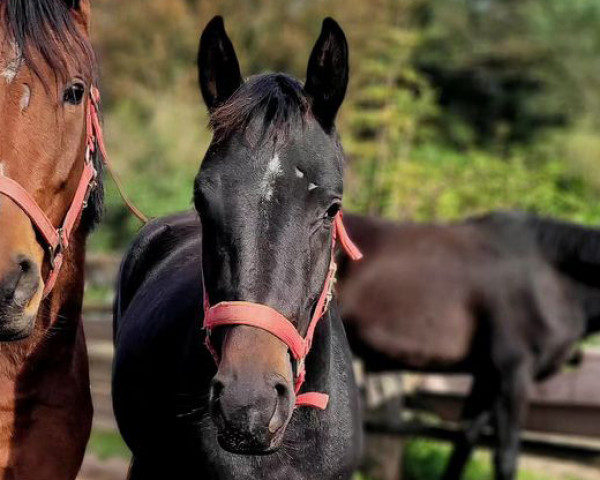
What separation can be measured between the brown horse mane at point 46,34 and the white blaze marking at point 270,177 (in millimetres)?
685

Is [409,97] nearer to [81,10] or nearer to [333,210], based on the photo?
[81,10]

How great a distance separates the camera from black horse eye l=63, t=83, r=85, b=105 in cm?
251

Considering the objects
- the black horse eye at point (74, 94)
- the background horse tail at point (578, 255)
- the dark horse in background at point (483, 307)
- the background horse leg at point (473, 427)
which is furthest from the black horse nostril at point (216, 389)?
the background horse tail at point (578, 255)

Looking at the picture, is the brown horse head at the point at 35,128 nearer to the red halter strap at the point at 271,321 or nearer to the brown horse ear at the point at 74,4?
the brown horse ear at the point at 74,4

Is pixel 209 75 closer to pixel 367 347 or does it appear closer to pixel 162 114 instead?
pixel 367 347

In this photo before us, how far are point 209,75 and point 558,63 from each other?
21460mm

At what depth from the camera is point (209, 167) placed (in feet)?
7.48

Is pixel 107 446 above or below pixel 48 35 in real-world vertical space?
below

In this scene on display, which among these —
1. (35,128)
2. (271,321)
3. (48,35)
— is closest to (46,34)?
(48,35)

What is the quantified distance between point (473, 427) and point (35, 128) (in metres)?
4.35

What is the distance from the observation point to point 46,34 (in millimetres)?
2479

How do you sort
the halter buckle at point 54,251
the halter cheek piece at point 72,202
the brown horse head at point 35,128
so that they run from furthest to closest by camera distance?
the halter buckle at point 54,251, the halter cheek piece at point 72,202, the brown horse head at point 35,128

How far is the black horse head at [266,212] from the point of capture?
202 centimetres

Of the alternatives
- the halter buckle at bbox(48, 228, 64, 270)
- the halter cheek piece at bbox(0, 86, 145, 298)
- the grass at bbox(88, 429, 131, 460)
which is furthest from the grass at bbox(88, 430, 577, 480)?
the halter buckle at bbox(48, 228, 64, 270)
